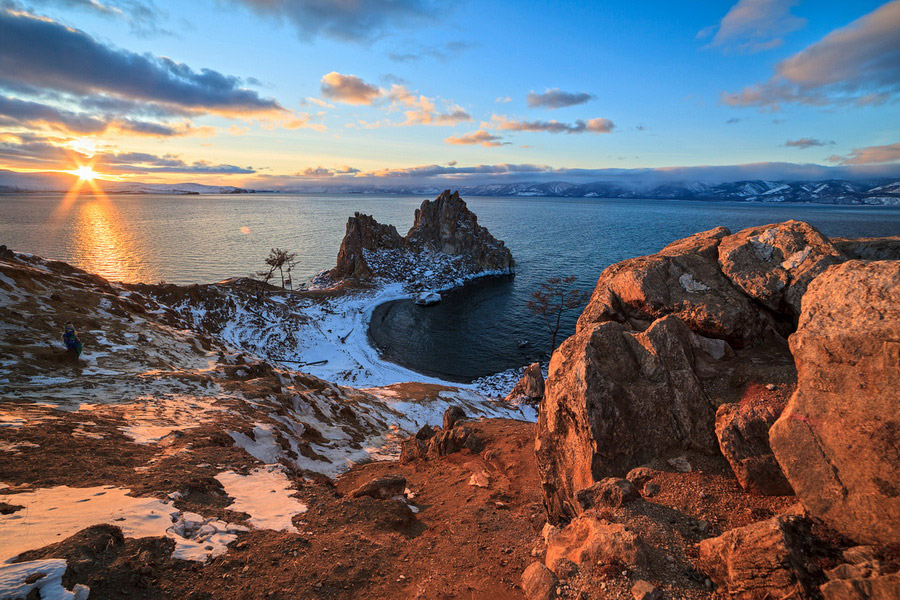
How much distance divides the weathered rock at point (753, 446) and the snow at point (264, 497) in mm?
13159

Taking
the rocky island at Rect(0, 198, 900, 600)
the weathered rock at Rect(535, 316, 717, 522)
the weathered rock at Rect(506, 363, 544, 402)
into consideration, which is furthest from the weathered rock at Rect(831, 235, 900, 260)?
the weathered rock at Rect(506, 363, 544, 402)

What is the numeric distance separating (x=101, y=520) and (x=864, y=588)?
16.6 m

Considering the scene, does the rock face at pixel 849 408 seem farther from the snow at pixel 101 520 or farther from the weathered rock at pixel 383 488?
the snow at pixel 101 520

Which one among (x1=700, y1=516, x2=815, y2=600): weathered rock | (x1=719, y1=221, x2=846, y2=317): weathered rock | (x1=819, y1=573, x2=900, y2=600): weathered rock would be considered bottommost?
(x1=700, y1=516, x2=815, y2=600): weathered rock

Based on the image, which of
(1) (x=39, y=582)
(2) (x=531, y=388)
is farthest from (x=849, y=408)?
(2) (x=531, y=388)

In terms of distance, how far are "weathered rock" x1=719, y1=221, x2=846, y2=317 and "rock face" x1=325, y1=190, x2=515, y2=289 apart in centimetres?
8176

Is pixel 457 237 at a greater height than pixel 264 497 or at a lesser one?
greater

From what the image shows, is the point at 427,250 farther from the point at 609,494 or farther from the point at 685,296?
the point at 609,494

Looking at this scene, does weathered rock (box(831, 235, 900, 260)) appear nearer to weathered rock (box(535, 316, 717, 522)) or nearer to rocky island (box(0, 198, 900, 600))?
rocky island (box(0, 198, 900, 600))

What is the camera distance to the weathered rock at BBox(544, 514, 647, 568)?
8253 mm

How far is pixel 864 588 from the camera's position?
573 centimetres

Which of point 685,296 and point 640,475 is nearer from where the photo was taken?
point 640,475

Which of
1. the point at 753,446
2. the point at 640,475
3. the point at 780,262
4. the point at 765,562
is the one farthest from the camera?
the point at 780,262

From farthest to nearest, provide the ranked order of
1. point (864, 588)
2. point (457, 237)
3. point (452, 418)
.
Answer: point (457, 237) → point (452, 418) → point (864, 588)
